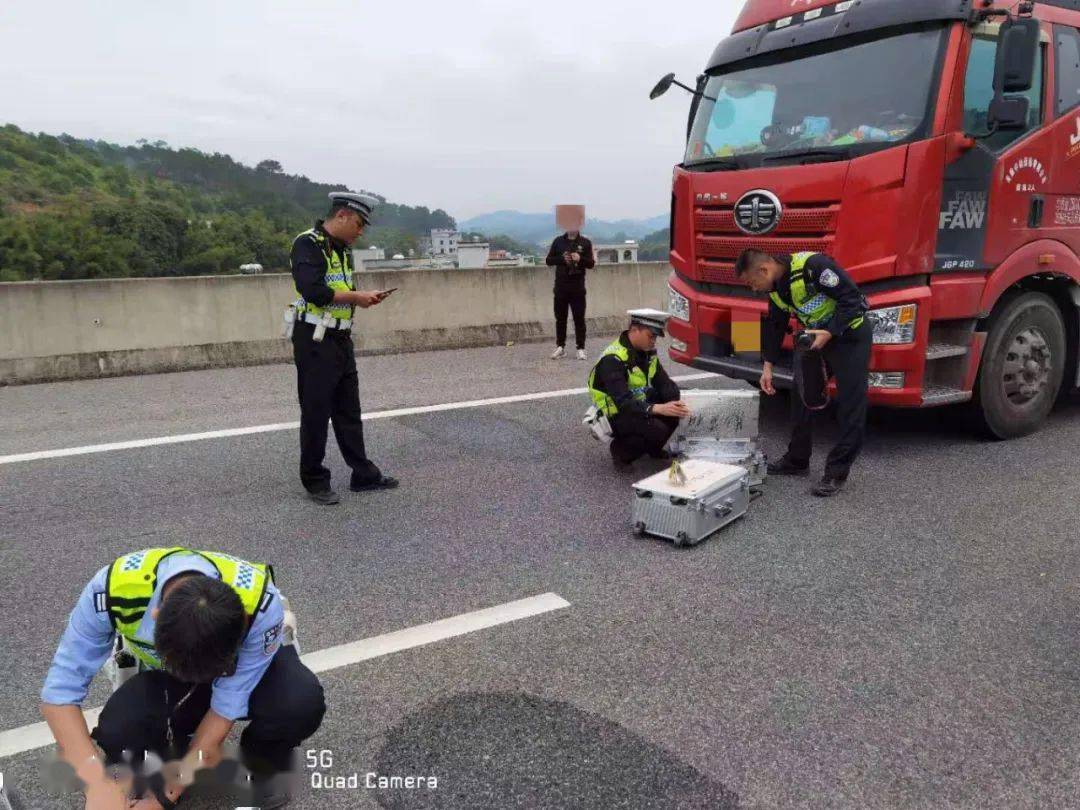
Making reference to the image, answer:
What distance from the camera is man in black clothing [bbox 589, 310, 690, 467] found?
520 centimetres

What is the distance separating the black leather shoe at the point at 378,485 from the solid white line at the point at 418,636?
1774 millimetres

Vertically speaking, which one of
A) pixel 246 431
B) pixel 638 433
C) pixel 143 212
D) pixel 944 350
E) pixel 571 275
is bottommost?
pixel 246 431

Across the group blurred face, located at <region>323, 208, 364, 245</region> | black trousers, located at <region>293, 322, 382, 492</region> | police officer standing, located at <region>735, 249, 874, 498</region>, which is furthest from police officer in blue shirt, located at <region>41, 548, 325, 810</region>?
police officer standing, located at <region>735, 249, 874, 498</region>

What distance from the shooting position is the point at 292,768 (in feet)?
7.91

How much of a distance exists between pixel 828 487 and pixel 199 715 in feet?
12.1

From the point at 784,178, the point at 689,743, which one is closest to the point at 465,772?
the point at 689,743

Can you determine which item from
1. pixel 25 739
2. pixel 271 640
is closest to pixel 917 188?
pixel 271 640

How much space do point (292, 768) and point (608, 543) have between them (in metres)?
2.09

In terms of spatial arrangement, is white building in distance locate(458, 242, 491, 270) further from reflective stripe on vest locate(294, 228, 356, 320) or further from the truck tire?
the truck tire

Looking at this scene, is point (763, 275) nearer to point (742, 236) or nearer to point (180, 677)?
point (742, 236)

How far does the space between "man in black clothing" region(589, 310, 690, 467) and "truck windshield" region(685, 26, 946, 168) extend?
1.49 m

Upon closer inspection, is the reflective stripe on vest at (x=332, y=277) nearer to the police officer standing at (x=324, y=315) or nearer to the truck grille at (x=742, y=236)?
the police officer standing at (x=324, y=315)

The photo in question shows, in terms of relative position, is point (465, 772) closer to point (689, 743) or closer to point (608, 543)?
point (689, 743)

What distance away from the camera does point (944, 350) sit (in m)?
5.29
